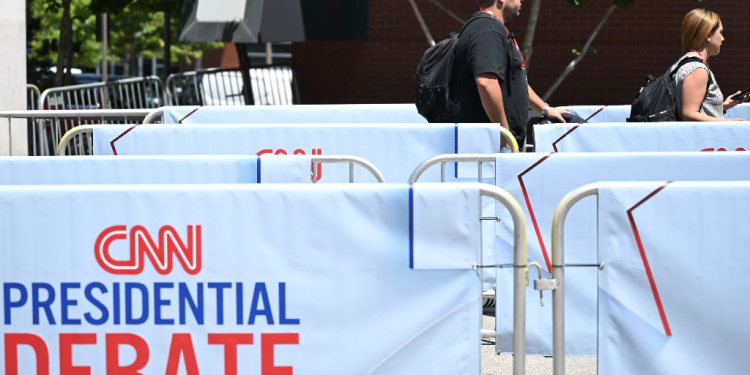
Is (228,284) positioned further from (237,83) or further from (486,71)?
(237,83)

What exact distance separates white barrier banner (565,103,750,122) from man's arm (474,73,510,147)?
5.86ft

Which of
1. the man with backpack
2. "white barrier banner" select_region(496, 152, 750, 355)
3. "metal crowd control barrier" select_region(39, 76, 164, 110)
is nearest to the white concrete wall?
"metal crowd control barrier" select_region(39, 76, 164, 110)

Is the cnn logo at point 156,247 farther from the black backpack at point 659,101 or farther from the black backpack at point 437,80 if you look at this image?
the black backpack at point 659,101

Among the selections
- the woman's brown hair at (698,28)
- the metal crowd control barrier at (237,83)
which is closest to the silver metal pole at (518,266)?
the woman's brown hair at (698,28)

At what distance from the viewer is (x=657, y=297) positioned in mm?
3086

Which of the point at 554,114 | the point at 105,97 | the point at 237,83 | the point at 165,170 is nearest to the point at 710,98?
the point at 554,114

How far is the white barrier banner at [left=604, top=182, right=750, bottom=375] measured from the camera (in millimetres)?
3033

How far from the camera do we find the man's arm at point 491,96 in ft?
16.8

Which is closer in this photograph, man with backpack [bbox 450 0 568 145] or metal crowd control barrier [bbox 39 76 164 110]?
man with backpack [bbox 450 0 568 145]

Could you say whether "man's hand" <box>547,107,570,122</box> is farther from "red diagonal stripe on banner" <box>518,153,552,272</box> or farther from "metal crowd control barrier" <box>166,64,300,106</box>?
"metal crowd control barrier" <box>166,64,300,106</box>

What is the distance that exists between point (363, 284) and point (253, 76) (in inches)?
528

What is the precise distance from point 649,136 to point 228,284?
10.1 ft

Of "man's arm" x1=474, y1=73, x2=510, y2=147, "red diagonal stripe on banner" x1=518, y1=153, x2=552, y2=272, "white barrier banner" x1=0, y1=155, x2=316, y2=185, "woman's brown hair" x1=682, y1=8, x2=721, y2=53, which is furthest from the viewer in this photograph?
"woman's brown hair" x1=682, y1=8, x2=721, y2=53

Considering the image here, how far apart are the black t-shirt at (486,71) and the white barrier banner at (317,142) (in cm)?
24
